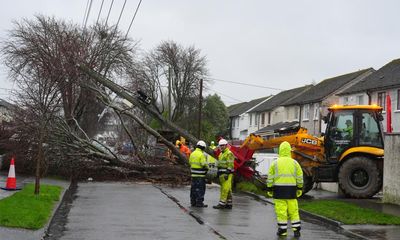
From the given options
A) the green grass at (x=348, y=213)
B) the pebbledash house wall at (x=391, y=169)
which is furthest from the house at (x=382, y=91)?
the green grass at (x=348, y=213)

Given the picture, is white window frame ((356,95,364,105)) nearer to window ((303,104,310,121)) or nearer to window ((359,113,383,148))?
window ((303,104,310,121))

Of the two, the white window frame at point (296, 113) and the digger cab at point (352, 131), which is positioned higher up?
the white window frame at point (296, 113)

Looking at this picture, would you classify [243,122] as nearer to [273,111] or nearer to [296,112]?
[273,111]

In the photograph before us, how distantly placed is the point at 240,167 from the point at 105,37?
43.5ft

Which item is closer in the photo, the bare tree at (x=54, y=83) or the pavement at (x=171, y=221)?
the pavement at (x=171, y=221)

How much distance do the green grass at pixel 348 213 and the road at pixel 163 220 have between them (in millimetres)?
519

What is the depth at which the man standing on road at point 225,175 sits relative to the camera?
48.8 feet

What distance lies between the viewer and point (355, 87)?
39.0 meters

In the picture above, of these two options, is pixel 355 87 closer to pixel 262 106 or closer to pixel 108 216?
pixel 262 106

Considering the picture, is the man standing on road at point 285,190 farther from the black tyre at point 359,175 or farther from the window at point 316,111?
the window at point 316,111

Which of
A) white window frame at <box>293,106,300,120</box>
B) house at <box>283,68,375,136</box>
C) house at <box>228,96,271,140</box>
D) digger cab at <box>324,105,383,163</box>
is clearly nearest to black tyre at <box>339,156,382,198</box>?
digger cab at <box>324,105,383,163</box>

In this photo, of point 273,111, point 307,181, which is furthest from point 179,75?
point 307,181

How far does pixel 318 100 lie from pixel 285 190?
35155mm

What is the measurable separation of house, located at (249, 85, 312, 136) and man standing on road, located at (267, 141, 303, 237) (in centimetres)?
4154
